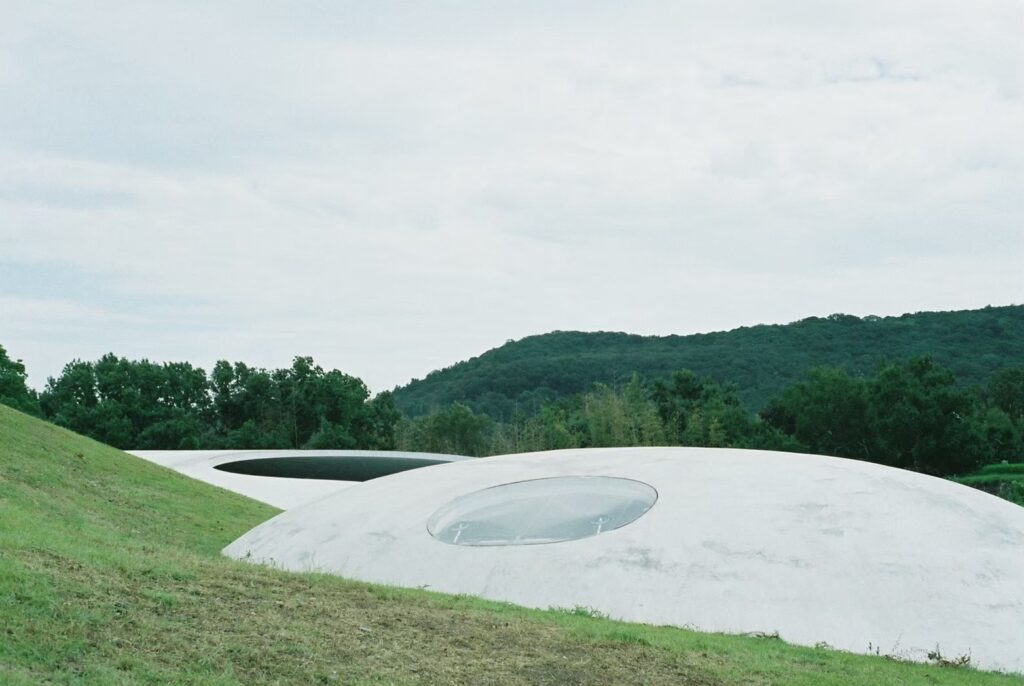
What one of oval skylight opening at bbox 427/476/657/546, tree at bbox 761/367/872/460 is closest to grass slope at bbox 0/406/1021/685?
oval skylight opening at bbox 427/476/657/546

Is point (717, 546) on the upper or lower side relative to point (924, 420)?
lower

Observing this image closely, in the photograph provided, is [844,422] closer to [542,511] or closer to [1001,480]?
[1001,480]

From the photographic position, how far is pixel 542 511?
38.0 feet

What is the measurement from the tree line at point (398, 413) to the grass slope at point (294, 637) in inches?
1269

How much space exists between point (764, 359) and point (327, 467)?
39.0m

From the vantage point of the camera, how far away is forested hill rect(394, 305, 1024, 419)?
196ft

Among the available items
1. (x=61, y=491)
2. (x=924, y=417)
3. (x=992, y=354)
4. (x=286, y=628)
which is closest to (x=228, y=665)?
(x=286, y=628)

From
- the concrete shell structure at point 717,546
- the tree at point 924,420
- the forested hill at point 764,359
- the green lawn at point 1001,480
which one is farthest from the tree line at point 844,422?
the concrete shell structure at point 717,546

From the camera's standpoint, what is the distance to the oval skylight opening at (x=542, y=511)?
11133 mm

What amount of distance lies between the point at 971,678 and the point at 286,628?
586cm

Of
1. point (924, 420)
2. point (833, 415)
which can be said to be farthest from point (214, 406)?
point (924, 420)

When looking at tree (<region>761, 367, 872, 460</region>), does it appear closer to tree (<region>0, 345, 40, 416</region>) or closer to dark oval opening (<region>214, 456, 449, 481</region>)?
dark oval opening (<region>214, 456, 449, 481</region>)

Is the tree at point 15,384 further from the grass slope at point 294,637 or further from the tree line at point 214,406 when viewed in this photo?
the grass slope at point 294,637

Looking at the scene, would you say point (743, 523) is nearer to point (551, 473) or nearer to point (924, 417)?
point (551, 473)
